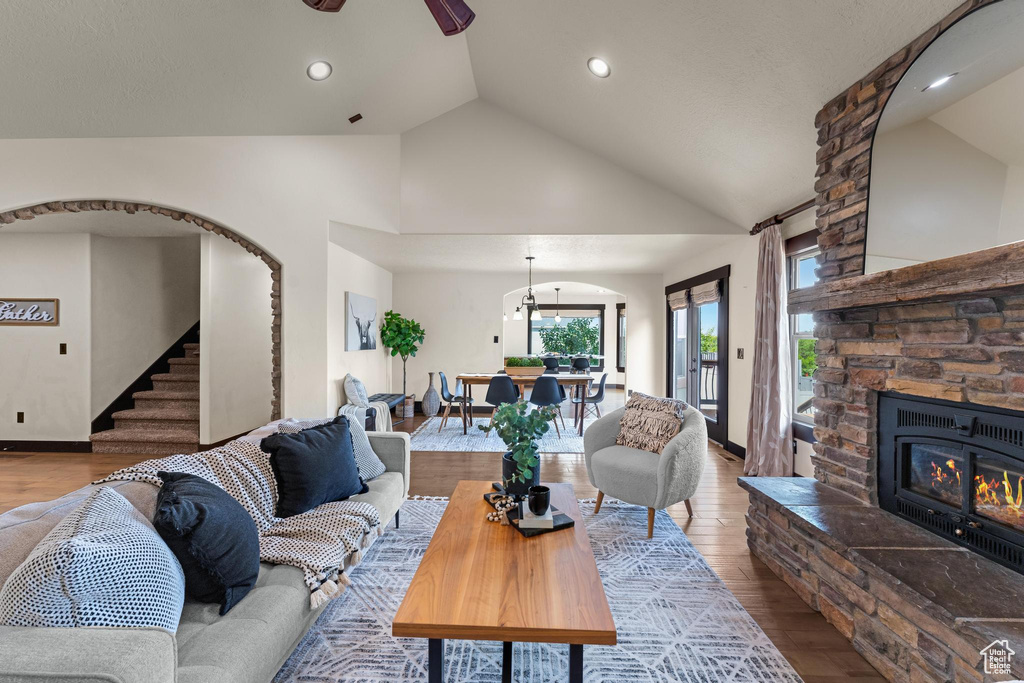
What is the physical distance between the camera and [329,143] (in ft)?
14.9

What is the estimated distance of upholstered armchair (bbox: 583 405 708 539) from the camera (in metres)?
2.92

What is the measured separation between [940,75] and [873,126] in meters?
0.35

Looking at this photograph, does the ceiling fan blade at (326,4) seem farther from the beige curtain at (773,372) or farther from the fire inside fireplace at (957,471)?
the beige curtain at (773,372)

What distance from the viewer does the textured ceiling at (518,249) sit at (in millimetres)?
4887

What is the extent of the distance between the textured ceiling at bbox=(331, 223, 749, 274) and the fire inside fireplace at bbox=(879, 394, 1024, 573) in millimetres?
3052

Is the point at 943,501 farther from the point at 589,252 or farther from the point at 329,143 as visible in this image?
the point at 329,143

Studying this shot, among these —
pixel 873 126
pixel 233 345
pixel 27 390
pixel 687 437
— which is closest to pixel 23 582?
pixel 687 437

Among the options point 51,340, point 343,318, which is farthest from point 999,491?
point 51,340

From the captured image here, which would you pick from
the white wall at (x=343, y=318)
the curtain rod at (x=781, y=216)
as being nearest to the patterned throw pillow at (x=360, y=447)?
the white wall at (x=343, y=318)

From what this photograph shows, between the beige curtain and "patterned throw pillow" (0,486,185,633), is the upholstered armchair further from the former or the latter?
"patterned throw pillow" (0,486,185,633)

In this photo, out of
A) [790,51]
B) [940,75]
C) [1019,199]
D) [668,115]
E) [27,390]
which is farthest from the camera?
[27,390]

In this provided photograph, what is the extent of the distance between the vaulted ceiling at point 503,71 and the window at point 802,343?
0.53 m

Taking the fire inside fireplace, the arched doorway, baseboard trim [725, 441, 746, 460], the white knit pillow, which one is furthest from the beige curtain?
the arched doorway

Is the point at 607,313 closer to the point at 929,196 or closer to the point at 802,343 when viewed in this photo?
the point at 802,343
